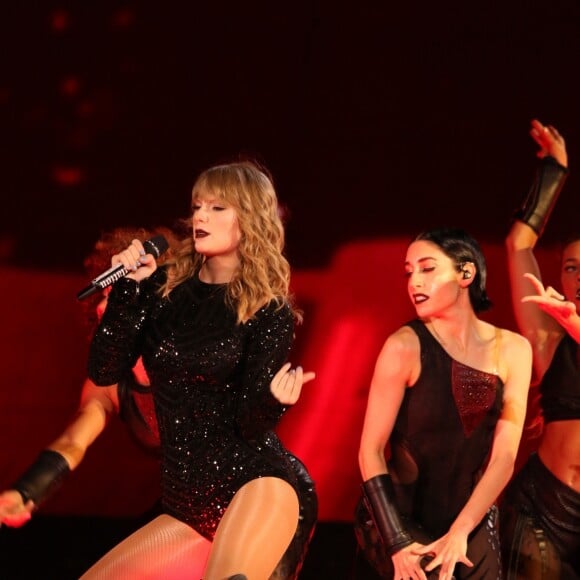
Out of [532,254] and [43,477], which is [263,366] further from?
[532,254]

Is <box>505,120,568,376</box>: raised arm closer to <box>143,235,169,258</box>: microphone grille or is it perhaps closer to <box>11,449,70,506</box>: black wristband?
<box>143,235,169,258</box>: microphone grille

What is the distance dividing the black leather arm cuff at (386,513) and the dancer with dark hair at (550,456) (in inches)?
28.9

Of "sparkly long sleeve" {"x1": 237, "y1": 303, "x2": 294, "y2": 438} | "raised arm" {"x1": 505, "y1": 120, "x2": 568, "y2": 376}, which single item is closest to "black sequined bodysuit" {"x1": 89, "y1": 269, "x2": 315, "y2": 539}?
"sparkly long sleeve" {"x1": 237, "y1": 303, "x2": 294, "y2": 438}

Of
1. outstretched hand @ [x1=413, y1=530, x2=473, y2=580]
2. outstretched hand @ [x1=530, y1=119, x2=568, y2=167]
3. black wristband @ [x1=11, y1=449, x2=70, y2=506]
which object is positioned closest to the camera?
outstretched hand @ [x1=413, y1=530, x2=473, y2=580]

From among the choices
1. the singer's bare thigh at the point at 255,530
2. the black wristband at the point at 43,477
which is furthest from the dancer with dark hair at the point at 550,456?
the black wristband at the point at 43,477

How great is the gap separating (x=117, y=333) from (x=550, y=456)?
175cm

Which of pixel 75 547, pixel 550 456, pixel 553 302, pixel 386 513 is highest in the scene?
pixel 553 302

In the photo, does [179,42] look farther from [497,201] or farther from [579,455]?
[579,455]

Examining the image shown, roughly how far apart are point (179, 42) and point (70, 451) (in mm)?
2552

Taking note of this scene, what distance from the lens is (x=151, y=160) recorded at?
5223 mm

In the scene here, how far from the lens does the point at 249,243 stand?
10.0 feet

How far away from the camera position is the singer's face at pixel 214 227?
299 cm

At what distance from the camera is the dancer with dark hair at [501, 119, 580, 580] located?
3.59 metres

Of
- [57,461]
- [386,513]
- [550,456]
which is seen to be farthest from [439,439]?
[57,461]
